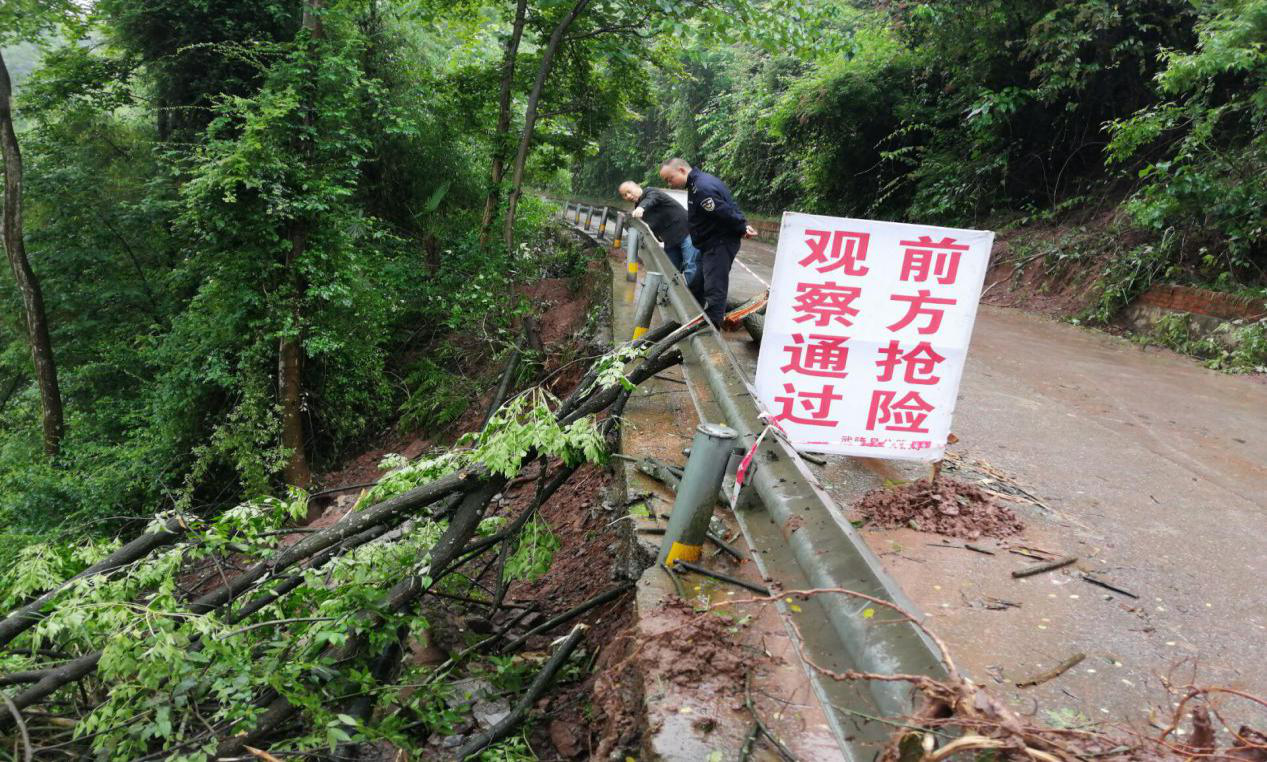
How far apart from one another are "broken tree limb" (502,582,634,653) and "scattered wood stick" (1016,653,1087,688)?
4.92ft

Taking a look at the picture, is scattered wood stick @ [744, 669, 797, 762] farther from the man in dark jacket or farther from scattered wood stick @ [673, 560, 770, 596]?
the man in dark jacket

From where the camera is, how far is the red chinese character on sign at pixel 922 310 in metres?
4.00

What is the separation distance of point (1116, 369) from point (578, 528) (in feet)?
23.1

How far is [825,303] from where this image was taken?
13.1 ft

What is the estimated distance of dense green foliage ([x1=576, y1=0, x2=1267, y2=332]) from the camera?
33.2ft

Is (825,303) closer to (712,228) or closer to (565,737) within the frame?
(565,737)

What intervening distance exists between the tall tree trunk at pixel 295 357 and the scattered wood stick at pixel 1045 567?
9.55 m

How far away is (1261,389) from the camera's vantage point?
7.92 m

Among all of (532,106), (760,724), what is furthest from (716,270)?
(532,106)

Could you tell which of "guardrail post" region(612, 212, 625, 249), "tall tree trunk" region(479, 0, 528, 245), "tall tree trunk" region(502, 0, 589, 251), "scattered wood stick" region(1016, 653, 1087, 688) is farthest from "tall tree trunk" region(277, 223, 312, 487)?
"scattered wood stick" region(1016, 653, 1087, 688)

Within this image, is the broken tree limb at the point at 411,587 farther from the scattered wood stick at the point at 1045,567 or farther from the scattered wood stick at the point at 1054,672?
the scattered wood stick at the point at 1045,567

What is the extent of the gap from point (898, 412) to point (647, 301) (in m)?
2.65

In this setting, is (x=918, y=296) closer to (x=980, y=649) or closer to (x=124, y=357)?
(x=980, y=649)

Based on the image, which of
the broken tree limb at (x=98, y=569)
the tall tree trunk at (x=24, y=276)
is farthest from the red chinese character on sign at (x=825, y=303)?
the tall tree trunk at (x=24, y=276)
